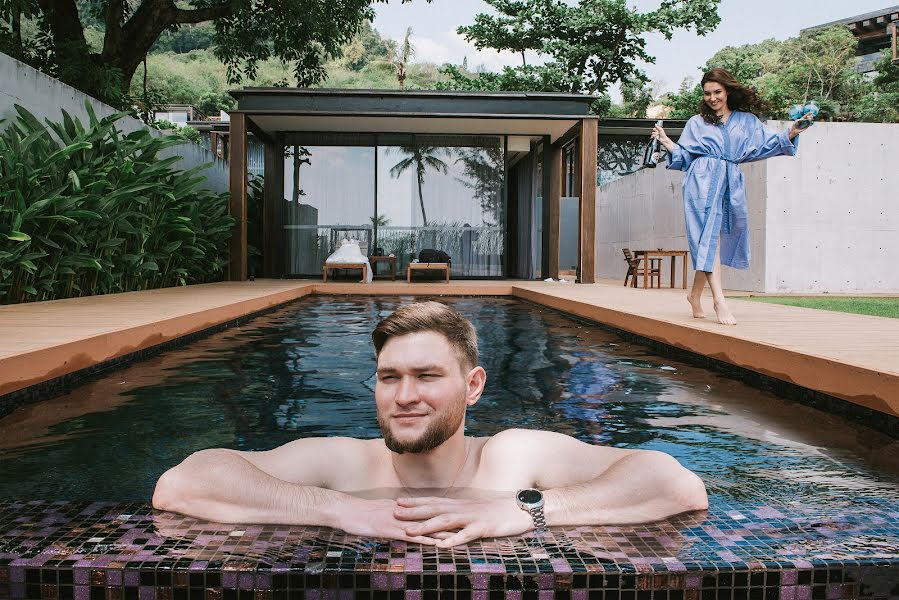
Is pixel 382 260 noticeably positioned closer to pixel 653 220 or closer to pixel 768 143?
pixel 653 220

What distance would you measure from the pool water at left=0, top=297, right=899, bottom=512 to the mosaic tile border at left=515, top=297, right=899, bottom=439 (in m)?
0.06

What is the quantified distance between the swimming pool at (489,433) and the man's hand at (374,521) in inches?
1.8

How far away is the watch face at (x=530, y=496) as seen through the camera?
5.47ft

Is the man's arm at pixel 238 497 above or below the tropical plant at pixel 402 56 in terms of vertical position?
below

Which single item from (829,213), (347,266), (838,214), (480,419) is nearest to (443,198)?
(347,266)

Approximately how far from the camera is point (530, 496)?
1691 mm

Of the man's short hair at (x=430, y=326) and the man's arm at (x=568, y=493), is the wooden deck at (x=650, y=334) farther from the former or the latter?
the man's short hair at (x=430, y=326)

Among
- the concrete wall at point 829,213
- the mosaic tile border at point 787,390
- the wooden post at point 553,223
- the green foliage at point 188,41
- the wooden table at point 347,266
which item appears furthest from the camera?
the green foliage at point 188,41

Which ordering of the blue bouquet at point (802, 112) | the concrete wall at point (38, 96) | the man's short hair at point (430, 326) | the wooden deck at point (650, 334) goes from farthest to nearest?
the concrete wall at point (38, 96) → the blue bouquet at point (802, 112) → the wooden deck at point (650, 334) → the man's short hair at point (430, 326)

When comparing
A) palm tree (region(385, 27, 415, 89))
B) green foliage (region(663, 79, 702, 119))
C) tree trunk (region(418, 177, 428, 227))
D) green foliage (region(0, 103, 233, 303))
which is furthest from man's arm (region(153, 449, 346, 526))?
palm tree (region(385, 27, 415, 89))

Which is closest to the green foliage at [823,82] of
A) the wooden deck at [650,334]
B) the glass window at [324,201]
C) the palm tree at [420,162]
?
the palm tree at [420,162]

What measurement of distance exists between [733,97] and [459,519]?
4.49 meters

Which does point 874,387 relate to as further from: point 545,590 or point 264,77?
point 264,77

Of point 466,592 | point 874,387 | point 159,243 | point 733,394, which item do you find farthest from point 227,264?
point 466,592
